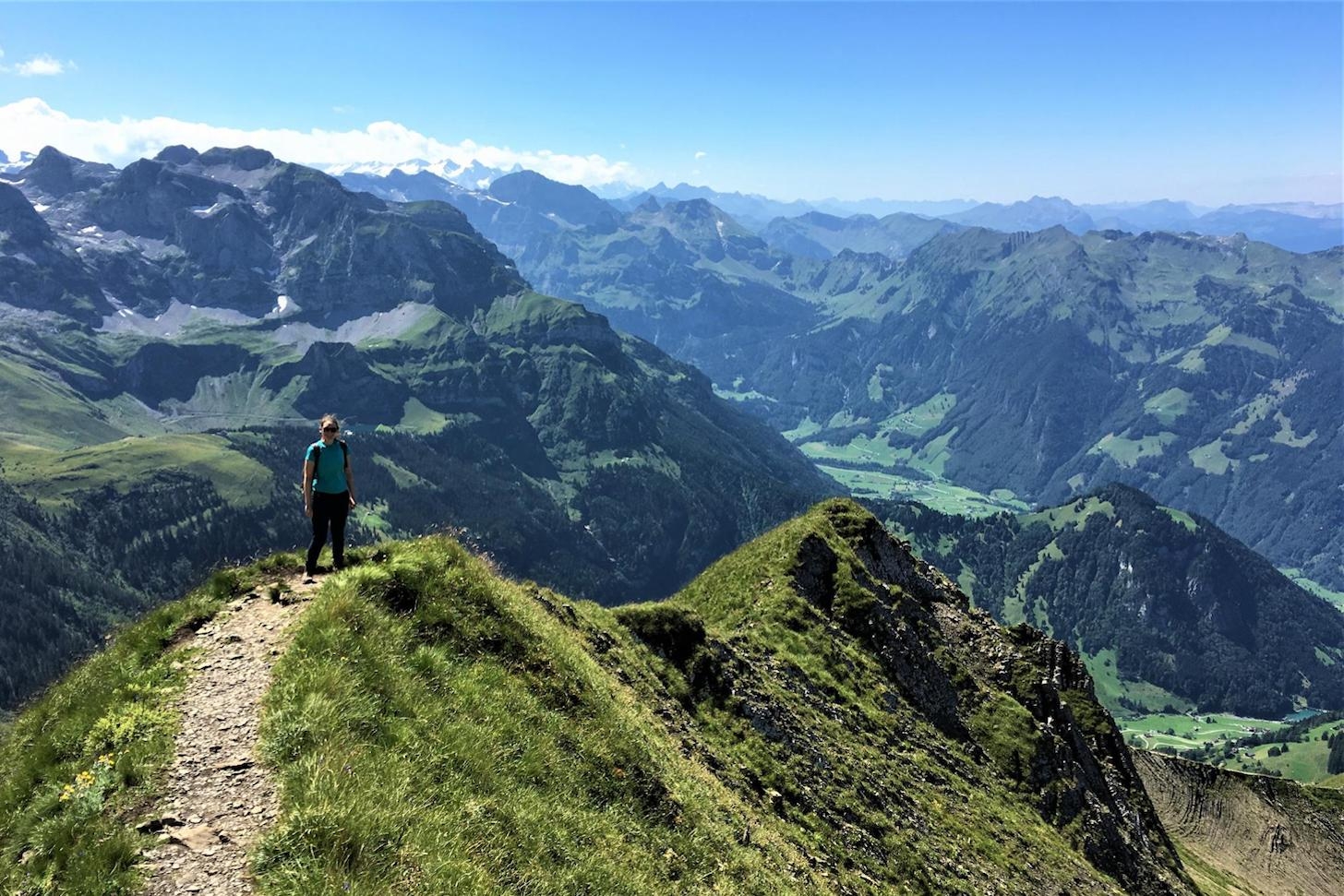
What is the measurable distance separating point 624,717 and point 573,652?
2.98 meters

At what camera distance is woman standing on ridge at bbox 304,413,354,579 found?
64.7ft

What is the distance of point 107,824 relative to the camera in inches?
418

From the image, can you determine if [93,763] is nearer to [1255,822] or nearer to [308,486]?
[308,486]

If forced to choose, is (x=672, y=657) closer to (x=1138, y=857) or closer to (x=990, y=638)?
(x=990, y=638)

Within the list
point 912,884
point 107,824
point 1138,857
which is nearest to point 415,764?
point 107,824

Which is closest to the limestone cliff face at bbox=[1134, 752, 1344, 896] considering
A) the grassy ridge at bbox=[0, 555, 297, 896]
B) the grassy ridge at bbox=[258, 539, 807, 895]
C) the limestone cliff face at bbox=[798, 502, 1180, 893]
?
the limestone cliff face at bbox=[798, 502, 1180, 893]

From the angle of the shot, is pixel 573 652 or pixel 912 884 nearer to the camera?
pixel 573 652

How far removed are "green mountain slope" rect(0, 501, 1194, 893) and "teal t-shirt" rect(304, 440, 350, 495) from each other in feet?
7.89

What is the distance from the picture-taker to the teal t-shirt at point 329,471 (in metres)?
19.8

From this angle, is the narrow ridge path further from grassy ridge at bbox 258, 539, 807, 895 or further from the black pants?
the black pants

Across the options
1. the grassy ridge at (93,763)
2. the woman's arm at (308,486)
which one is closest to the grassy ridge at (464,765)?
the grassy ridge at (93,763)

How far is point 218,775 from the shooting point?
11844 millimetres

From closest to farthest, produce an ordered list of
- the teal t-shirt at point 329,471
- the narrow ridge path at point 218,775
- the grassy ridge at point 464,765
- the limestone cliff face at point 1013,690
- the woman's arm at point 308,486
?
the narrow ridge path at point 218,775 → the grassy ridge at point 464,765 → the woman's arm at point 308,486 → the teal t-shirt at point 329,471 → the limestone cliff face at point 1013,690

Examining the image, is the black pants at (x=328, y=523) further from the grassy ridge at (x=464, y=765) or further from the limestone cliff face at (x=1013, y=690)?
the limestone cliff face at (x=1013, y=690)
